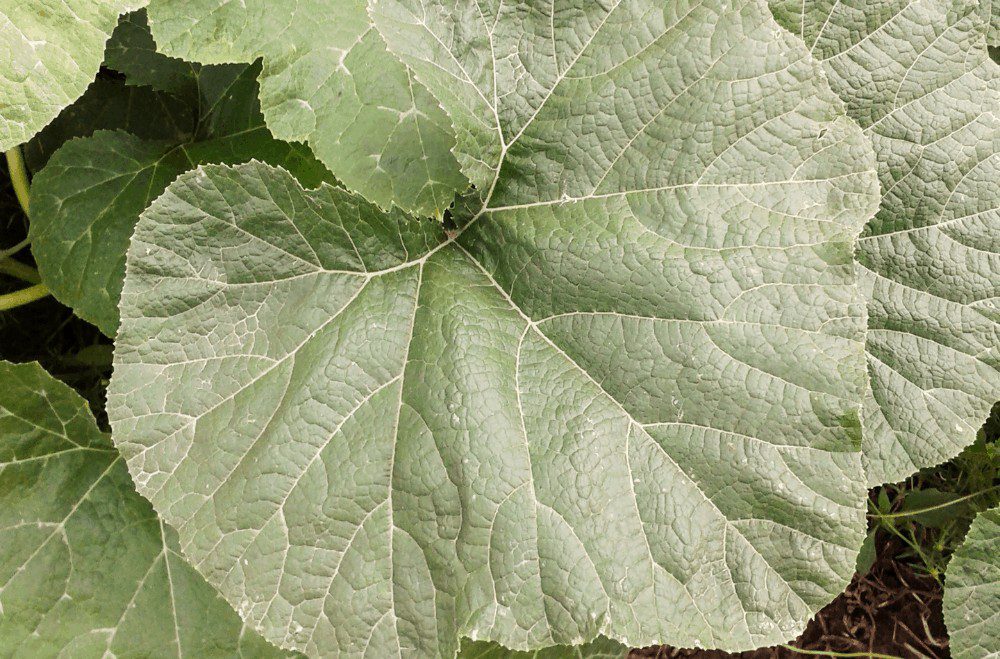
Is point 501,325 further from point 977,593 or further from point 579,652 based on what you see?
point 977,593

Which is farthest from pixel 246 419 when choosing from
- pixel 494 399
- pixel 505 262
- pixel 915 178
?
pixel 915 178

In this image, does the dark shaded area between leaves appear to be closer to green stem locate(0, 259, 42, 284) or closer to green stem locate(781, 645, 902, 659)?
green stem locate(0, 259, 42, 284)

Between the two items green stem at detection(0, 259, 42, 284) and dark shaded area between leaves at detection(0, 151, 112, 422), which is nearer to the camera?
green stem at detection(0, 259, 42, 284)

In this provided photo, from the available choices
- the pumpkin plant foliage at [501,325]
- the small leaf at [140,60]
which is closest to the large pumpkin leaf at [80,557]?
the pumpkin plant foliage at [501,325]

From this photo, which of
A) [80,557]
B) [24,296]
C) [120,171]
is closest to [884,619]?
[80,557]

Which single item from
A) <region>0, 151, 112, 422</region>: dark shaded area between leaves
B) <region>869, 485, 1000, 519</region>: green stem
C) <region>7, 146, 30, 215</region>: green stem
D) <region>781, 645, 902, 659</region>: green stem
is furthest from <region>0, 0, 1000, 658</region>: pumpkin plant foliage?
<region>781, 645, 902, 659</region>: green stem
